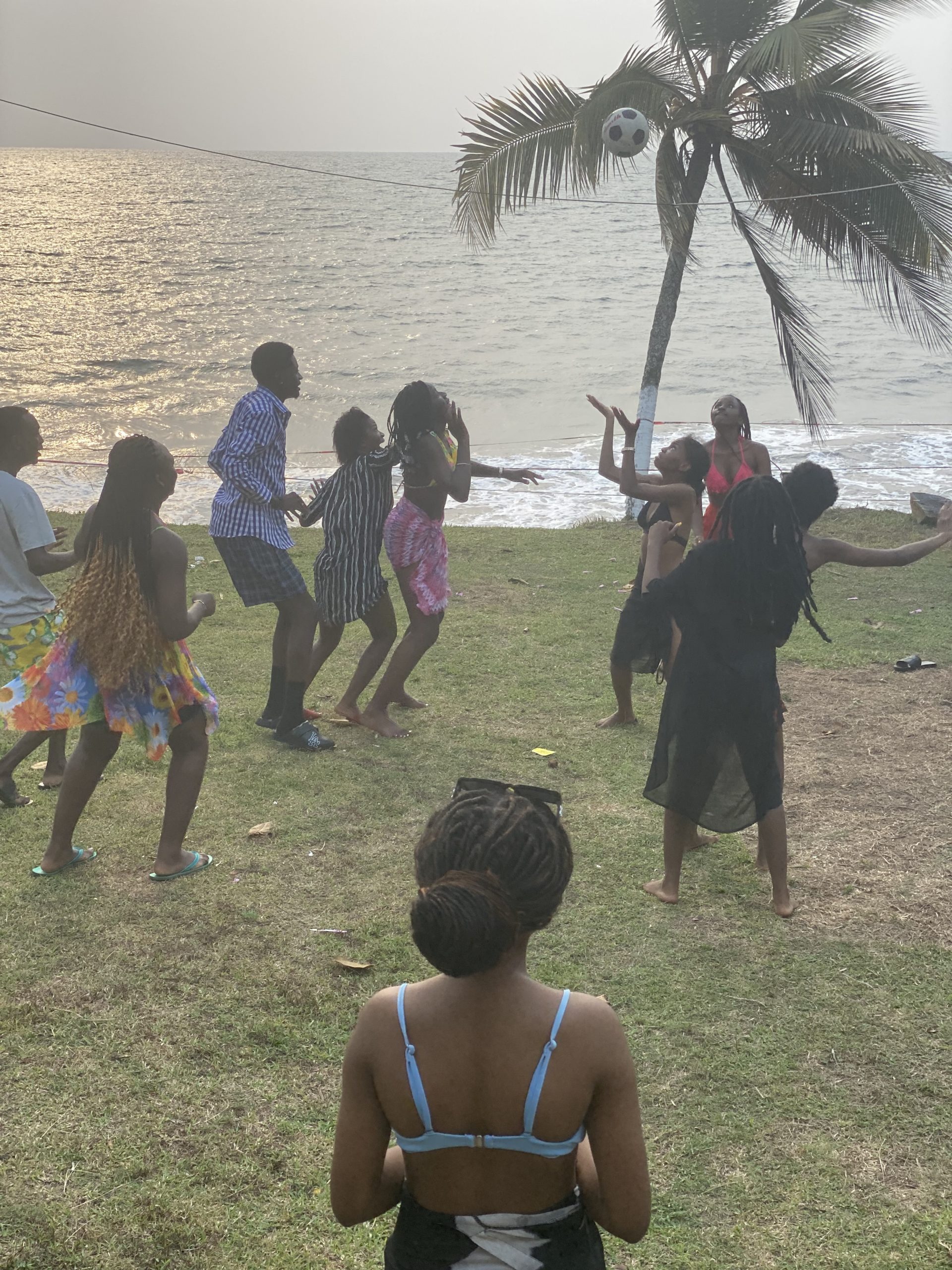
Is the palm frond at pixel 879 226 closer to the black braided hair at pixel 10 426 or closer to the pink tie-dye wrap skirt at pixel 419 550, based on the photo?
the pink tie-dye wrap skirt at pixel 419 550

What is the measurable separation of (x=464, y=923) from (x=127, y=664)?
2.84 metres

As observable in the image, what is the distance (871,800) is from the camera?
5.49m

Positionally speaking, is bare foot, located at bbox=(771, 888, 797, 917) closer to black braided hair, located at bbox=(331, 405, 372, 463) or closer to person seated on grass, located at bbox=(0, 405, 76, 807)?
person seated on grass, located at bbox=(0, 405, 76, 807)

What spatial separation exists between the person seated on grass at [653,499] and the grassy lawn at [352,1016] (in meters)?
0.64

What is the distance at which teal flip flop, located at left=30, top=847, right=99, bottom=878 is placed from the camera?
4.56 metres

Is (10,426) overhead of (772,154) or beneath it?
beneath

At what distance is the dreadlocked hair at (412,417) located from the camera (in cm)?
597

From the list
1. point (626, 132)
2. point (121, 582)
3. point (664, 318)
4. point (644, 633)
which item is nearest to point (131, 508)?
point (121, 582)

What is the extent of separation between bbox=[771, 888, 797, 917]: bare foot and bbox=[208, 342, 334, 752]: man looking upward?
8.58ft

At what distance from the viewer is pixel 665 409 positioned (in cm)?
3203

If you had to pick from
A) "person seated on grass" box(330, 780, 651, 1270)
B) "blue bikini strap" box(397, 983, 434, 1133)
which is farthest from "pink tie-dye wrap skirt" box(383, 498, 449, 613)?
"blue bikini strap" box(397, 983, 434, 1133)

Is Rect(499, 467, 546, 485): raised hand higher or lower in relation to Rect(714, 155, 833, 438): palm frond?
lower

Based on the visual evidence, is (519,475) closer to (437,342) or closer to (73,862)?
(73,862)

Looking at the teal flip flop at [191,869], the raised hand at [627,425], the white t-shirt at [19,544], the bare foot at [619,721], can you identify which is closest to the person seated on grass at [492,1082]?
the teal flip flop at [191,869]
